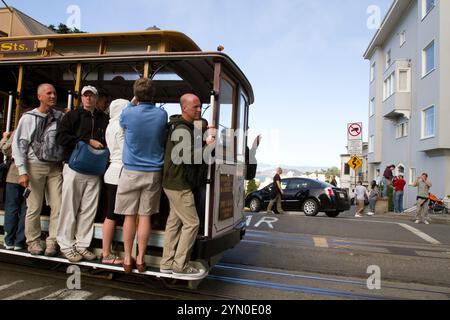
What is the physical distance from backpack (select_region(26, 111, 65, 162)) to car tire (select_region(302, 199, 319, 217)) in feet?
34.2

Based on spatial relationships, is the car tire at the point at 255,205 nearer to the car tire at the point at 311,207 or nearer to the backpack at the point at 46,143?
the car tire at the point at 311,207

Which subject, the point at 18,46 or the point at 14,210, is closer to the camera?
the point at 14,210

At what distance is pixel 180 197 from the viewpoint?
3955 millimetres

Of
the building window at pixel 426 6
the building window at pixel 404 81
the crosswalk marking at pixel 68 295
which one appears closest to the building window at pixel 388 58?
the building window at pixel 404 81

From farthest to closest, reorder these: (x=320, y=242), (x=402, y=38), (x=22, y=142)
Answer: (x=402, y=38)
(x=320, y=242)
(x=22, y=142)

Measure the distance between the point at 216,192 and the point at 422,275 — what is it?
3482 millimetres

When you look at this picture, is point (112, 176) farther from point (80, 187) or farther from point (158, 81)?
point (158, 81)

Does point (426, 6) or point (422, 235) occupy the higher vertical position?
point (426, 6)

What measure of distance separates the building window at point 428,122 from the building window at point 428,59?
1846 millimetres

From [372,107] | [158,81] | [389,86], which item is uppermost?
[389,86]

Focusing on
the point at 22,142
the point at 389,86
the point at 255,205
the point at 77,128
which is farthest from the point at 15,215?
the point at 389,86

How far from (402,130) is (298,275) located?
20.4 meters
